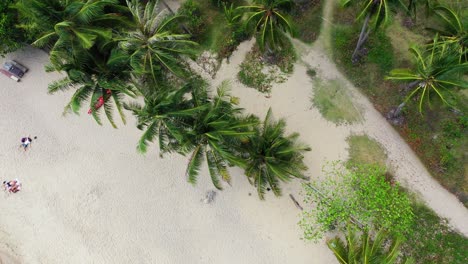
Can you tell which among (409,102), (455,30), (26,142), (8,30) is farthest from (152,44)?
(409,102)

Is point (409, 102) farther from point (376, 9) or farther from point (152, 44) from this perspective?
point (152, 44)

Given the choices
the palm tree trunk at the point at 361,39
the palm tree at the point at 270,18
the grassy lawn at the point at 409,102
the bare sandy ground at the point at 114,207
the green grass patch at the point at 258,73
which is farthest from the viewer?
the green grass patch at the point at 258,73

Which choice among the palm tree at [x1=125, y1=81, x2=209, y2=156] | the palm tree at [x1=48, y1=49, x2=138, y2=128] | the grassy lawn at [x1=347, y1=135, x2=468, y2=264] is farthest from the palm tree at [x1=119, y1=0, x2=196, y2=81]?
the grassy lawn at [x1=347, y1=135, x2=468, y2=264]

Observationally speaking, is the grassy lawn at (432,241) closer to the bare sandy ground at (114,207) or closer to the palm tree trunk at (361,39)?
the bare sandy ground at (114,207)

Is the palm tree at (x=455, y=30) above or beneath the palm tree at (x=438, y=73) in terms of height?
above

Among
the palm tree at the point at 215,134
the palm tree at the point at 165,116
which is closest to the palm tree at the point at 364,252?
the palm tree at the point at 215,134

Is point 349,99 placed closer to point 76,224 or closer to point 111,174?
point 111,174
